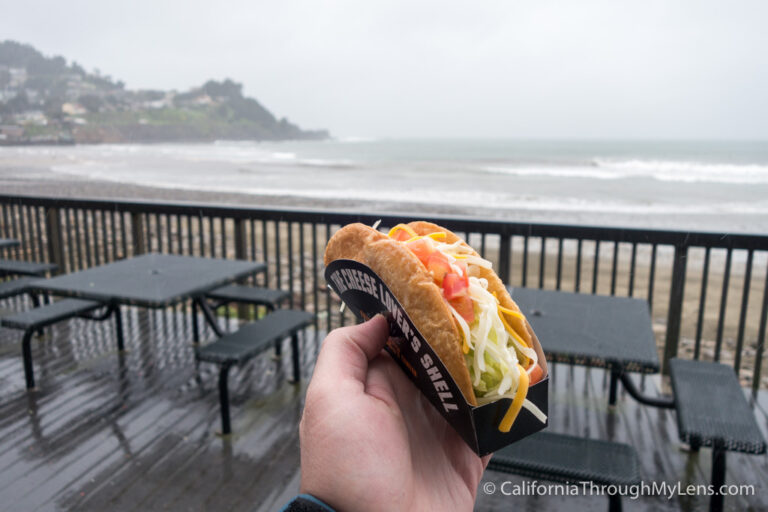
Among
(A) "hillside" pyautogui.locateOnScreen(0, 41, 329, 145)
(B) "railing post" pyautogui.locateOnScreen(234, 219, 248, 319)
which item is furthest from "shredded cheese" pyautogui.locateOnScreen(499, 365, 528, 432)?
(A) "hillside" pyautogui.locateOnScreen(0, 41, 329, 145)

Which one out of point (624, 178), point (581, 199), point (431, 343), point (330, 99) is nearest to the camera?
point (431, 343)

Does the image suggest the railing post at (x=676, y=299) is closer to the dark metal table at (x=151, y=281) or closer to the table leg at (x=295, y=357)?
the table leg at (x=295, y=357)

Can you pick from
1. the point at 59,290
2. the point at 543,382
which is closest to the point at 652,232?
the point at 543,382

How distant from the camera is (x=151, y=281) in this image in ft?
11.1

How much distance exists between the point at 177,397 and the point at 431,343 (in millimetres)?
2903

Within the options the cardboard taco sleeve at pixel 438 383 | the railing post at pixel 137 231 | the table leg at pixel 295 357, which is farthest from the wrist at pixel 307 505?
the railing post at pixel 137 231

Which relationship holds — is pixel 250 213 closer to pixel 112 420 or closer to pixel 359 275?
pixel 112 420

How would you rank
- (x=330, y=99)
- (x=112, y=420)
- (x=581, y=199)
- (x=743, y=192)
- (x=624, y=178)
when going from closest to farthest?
(x=112, y=420)
(x=581, y=199)
(x=743, y=192)
(x=624, y=178)
(x=330, y=99)

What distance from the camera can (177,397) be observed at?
10.9 ft

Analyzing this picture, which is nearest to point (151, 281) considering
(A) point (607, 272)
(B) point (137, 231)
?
(B) point (137, 231)

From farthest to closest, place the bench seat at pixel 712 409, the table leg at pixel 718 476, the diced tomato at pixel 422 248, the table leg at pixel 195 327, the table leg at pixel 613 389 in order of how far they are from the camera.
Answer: the table leg at pixel 195 327, the table leg at pixel 613 389, the table leg at pixel 718 476, the bench seat at pixel 712 409, the diced tomato at pixel 422 248

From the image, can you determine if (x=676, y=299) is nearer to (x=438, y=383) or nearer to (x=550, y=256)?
(x=438, y=383)

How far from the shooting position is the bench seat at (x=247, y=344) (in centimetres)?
290

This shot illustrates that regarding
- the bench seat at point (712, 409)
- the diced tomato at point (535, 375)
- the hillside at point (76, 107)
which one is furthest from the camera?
the hillside at point (76, 107)
